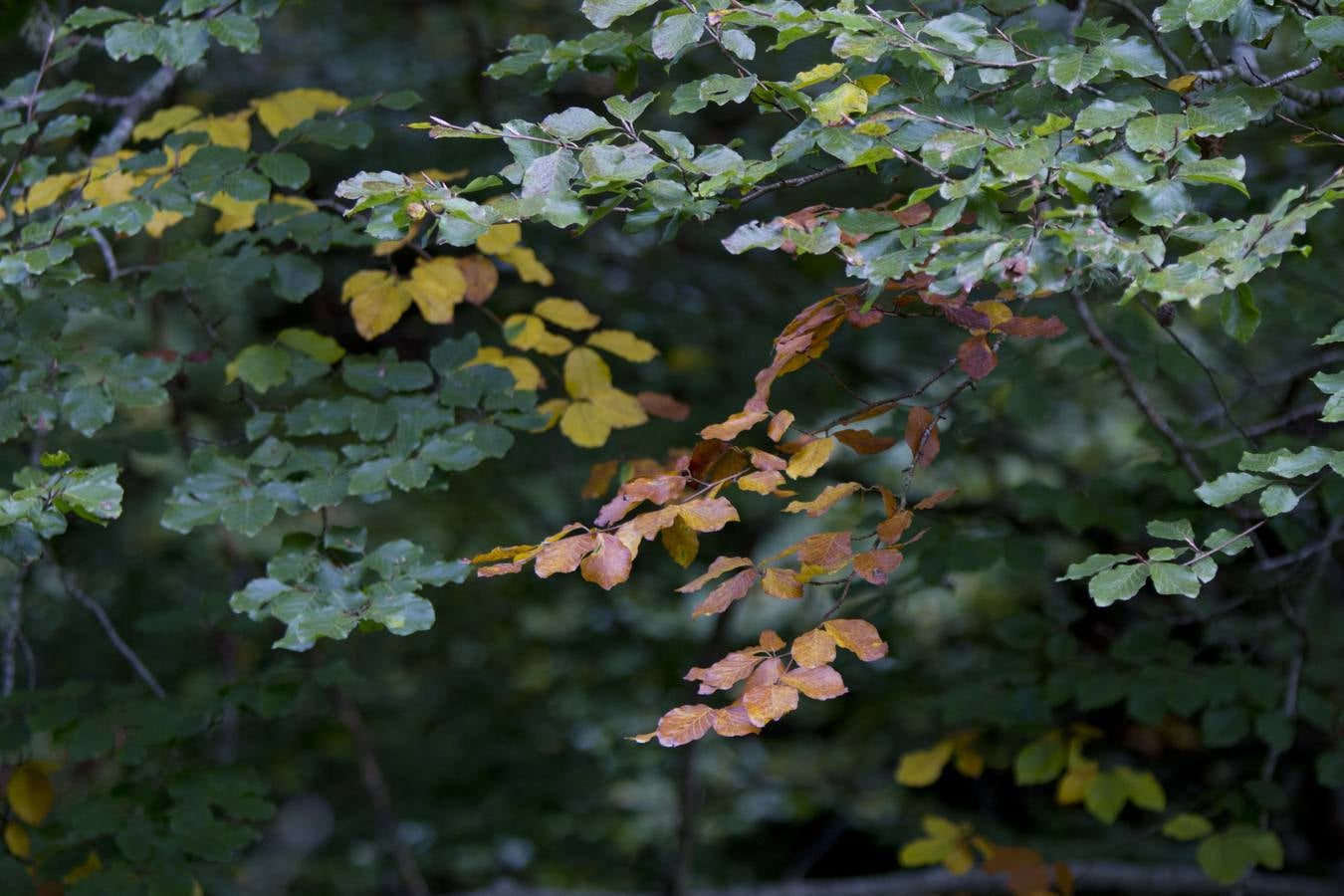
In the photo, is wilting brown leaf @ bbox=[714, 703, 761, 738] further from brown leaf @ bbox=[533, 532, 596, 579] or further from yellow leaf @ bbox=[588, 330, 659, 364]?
yellow leaf @ bbox=[588, 330, 659, 364]

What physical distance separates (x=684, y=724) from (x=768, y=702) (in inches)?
3.9

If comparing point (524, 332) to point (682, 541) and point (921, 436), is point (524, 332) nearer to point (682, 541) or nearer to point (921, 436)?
point (682, 541)

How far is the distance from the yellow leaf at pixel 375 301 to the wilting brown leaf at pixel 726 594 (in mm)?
845

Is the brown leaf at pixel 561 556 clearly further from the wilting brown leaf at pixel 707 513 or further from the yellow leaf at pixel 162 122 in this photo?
the yellow leaf at pixel 162 122

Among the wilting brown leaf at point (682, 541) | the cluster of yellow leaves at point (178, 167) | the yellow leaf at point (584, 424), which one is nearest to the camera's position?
the wilting brown leaf at point (682, 541)

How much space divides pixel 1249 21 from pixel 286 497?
1333mm

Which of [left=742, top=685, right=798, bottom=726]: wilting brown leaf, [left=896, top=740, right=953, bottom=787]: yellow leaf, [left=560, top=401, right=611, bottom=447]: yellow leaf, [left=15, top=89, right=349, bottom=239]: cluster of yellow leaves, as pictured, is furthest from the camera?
[left=896, top=740, right=953, bottom=787]: yellow leaf

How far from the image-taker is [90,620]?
389 cm

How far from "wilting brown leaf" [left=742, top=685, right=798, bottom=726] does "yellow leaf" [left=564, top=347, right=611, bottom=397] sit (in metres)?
0.87

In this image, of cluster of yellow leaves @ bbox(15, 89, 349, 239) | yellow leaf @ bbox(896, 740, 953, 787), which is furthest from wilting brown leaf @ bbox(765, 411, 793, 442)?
yellow leaf @ bbox(896, 740, 953, 787)

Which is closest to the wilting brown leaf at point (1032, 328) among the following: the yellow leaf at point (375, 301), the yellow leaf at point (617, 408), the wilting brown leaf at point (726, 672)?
the wilting brown leaf at point (726, 672)

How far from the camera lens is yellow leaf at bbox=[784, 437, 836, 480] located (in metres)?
1.60

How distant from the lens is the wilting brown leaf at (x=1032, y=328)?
1572mm

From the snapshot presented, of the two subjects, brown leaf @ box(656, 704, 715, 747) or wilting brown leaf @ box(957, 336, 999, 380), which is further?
wilting brown leaf @ box(957, 336, 999, 380)
